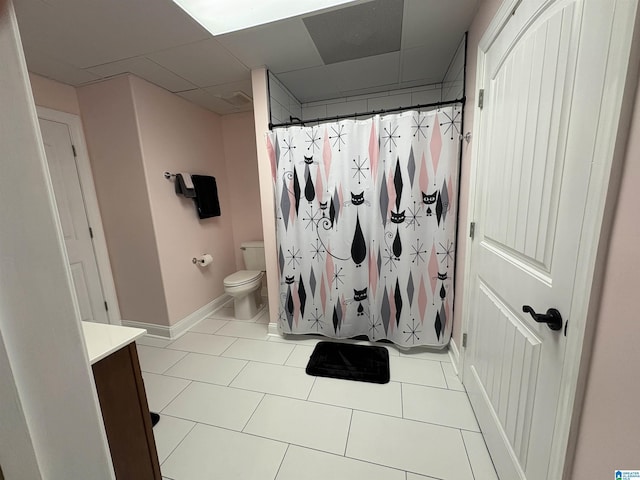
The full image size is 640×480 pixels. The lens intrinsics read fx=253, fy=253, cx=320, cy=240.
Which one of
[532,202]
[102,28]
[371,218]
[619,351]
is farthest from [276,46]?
[619,351]

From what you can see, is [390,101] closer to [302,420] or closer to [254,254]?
[254,254]

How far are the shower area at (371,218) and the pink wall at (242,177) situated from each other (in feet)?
2.99

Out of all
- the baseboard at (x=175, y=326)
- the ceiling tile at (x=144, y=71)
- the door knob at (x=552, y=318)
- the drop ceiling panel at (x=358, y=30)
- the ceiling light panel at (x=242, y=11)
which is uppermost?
the ceiling light panel at (x=242, y=11)

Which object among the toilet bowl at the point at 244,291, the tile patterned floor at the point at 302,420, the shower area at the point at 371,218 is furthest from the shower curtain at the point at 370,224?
the toilet bowl at the point at 244,291

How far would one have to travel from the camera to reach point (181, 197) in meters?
2.46

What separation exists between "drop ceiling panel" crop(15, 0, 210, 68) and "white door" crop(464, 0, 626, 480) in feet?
→ 5.48

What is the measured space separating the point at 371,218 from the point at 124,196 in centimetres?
213

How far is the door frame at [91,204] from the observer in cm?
206

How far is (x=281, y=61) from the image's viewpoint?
1.88m

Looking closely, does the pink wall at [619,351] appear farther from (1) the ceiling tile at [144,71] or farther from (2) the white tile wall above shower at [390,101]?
(1) the ceiling tile at [144,71]

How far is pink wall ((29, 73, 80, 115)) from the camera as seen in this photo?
1874 millimetres

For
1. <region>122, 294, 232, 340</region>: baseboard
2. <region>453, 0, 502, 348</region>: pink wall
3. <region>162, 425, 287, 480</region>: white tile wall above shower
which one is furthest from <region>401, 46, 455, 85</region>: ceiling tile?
<region>122, 294, 232, 340</region>: baseboard

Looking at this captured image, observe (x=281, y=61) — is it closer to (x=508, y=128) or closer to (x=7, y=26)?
(x=508, y=128)

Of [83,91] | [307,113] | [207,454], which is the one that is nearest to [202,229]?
[83,91]
